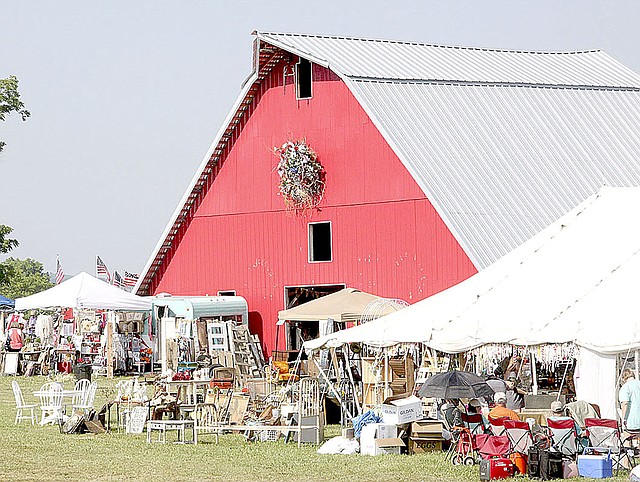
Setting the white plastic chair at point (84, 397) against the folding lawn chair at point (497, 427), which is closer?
the folding lawn chair at point (497, 427)

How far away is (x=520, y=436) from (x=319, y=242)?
16.3 m

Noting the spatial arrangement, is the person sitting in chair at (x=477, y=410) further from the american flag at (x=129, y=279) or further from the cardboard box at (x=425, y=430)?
the american flag at (x=129, y=279)

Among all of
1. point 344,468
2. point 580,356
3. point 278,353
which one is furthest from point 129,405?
point 278,353

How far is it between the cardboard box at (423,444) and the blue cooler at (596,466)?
2969mm

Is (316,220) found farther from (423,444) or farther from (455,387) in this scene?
(455,387)

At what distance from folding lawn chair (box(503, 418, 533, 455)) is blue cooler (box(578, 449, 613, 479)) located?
66 centimetres

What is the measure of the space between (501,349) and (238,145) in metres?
15.9

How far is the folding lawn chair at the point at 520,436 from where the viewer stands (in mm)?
15602

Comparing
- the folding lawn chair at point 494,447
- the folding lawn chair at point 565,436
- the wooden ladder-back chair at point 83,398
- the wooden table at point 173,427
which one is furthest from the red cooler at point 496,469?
the wooden ladder-back chair at point 83,398

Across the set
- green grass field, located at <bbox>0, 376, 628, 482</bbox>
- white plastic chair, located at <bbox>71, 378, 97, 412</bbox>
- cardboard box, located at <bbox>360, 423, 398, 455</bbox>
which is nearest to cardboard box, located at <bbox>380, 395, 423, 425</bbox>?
cardboard box, located at <bbox>360, 423, 398, 455</bbox>

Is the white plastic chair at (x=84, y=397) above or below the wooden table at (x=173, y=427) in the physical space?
above

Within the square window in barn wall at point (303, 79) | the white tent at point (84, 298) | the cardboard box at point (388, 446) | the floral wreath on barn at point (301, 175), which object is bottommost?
the cardboard box at point (388, 446)

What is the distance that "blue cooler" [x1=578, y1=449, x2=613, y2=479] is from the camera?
49.5 ft

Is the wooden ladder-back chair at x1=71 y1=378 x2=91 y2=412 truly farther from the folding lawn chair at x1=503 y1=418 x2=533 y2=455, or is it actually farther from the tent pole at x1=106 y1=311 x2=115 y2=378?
the folding lawn chair at x1=503 y1=418 x2=533 y2=455
